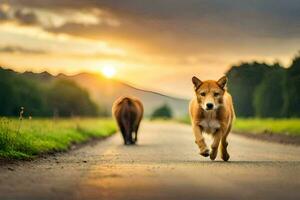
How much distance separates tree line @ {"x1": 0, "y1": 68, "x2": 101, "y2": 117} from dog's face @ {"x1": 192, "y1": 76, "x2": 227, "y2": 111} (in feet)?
250

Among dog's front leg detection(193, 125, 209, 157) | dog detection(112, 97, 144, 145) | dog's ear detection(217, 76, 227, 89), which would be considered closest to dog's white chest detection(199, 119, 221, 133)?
dog's front leg detection(193, 125, 209, 157)

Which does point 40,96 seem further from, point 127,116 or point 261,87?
point 127,116

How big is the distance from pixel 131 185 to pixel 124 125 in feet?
71.0

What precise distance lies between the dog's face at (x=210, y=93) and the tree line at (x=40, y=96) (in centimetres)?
7620

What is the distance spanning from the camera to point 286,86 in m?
102

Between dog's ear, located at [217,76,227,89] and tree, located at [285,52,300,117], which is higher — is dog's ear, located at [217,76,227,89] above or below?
below

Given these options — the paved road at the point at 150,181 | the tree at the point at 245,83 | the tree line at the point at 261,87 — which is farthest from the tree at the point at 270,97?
the paved road at the point at 150,181

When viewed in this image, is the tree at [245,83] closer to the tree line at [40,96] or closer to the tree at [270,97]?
the tree at [270,97]

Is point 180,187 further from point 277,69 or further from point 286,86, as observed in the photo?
point 277,69

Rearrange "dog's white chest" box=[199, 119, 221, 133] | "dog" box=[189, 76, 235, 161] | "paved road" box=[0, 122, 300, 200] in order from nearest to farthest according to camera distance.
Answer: "paved road" box=[0, 122, 300, 200] → "dog" box=[189, 76, 235, 161] → "dog's white chest" box=[199, 119, 221, 133]

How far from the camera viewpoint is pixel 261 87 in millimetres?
122125

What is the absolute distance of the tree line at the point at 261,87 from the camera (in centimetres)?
10306

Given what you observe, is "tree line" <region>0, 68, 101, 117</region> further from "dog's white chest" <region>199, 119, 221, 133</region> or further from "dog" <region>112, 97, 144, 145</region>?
"dog's white chest" <region>199, 119, 221, 133</region>

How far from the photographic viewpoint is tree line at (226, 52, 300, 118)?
103062mm
